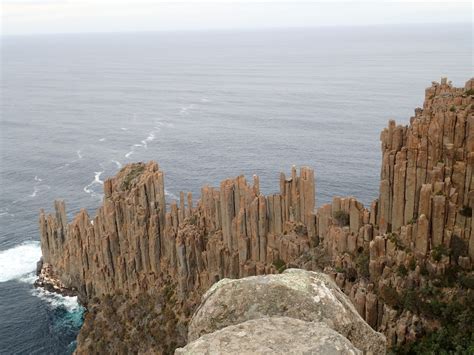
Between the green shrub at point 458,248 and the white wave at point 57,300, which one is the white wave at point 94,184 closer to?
the white wave at point 57,300

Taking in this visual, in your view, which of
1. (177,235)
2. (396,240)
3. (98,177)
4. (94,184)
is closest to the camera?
(396,240)

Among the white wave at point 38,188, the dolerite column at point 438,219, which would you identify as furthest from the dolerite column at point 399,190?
the white wave at point 38,188

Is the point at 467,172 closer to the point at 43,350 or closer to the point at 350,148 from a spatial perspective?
the point at 43,350

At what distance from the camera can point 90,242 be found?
9569 centimetres

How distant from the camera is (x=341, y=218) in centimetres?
6969

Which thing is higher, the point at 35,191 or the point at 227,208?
the point at 227,208

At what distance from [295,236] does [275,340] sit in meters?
56.4

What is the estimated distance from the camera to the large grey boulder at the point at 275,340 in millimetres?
17484

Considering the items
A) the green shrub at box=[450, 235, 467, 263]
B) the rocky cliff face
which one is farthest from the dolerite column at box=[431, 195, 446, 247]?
the green shrub at box=[450, 235, 467, 263]

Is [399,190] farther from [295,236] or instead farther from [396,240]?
[295,236]

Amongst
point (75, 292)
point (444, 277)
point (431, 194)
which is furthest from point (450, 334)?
point (75, 292)

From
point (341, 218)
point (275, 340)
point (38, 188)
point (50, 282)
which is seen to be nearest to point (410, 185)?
point (341, 218)

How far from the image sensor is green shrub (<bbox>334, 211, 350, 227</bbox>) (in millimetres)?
69562

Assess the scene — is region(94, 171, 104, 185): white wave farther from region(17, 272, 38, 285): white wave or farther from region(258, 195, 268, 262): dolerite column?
region(258, 195, 268, 262): dolerite column
